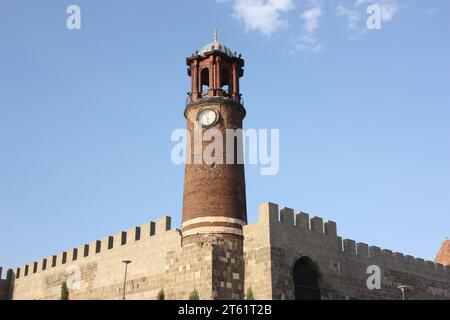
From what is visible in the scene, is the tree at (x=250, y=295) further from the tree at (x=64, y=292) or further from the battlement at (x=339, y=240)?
the tree at (x=64, y=292)

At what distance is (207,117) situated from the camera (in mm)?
40031

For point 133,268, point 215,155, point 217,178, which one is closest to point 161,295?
point 133,268

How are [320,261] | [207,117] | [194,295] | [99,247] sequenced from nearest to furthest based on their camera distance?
[194,295] → [320,261] → [207,117] → [99,247]

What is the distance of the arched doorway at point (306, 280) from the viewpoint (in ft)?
119

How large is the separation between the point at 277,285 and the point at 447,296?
17.8 meters

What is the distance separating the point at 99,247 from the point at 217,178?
11.6 meters

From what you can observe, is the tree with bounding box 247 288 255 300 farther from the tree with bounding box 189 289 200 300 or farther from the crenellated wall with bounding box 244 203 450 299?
the tree with bounding box 189 289 200 300

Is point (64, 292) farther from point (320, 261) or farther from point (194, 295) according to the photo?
point (320, 261)

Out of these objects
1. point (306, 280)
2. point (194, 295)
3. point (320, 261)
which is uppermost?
point (320, 261)

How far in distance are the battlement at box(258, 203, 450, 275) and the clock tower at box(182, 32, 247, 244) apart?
2.67 m

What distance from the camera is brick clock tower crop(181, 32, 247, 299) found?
36.1m

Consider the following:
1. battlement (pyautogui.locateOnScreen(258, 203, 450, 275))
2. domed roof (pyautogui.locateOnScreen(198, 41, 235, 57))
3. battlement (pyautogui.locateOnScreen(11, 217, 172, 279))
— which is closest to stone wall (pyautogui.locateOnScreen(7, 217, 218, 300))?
battlement (pyautogui.locateOnScreen(11, 217, 172, 279))
